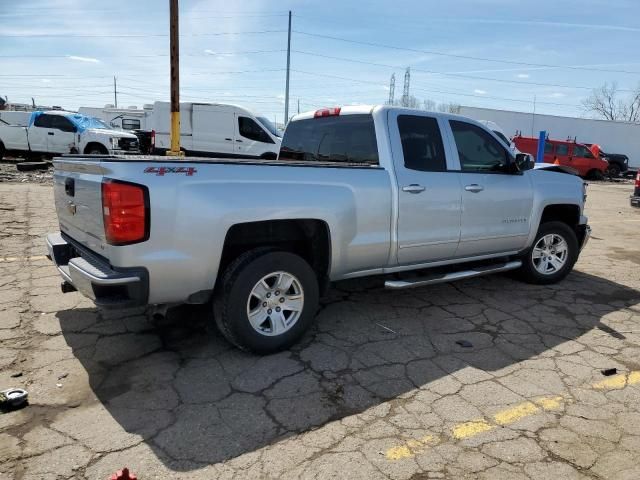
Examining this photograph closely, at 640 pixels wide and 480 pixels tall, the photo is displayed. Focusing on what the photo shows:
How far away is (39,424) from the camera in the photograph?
2848mm

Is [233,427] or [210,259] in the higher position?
[210,259]

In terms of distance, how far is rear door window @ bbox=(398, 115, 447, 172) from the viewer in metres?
4.46

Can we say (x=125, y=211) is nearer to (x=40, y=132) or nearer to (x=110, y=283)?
(x=110, y=283)

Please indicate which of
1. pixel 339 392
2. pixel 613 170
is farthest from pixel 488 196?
pixel 613 170

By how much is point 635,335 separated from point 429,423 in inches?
105

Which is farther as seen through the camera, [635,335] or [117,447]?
[635,335]

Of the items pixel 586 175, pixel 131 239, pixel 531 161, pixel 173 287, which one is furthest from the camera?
pixel 586 175

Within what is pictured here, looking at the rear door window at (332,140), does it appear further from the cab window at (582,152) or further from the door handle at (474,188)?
the cab window at (582,152)

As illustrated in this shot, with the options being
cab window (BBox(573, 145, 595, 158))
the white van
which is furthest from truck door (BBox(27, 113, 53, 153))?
cab window (BBox(573, 145, 595, 158))

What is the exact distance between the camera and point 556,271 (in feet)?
19.6

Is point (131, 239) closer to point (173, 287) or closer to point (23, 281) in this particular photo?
point (173, 287)

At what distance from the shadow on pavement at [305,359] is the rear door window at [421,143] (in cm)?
119

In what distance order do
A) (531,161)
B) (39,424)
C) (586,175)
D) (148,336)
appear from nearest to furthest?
(39,424), (148,336), (531,161), (586,175)

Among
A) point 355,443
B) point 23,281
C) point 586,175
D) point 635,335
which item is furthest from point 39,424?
point 586,175
